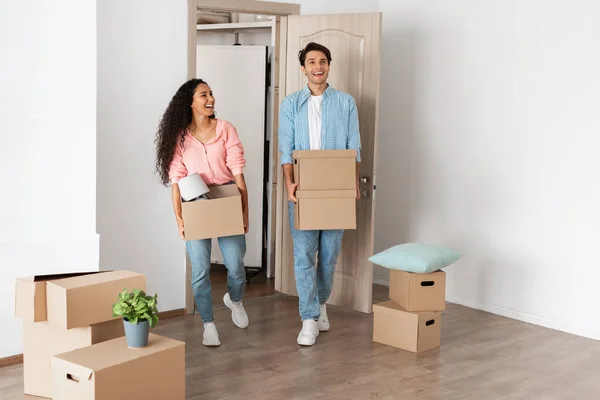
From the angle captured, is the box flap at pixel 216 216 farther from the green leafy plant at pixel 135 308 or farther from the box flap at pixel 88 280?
the green leafy plant at pixel 135 308

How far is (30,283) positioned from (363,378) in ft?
5.29

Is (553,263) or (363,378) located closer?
(363,378)

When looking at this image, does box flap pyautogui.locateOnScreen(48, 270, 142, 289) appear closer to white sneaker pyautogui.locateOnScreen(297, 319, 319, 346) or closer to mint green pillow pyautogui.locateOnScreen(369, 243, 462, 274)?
white sneaker pyautogui.locateOnScreen(297, 319, 319, 346)

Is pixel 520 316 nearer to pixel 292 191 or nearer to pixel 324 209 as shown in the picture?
pixel 324 209

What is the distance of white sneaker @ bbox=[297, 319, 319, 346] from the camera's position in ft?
13.6

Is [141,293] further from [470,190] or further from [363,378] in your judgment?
[470,190]

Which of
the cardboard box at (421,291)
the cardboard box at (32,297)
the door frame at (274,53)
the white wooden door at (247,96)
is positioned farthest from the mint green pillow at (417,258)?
the white wooden door at (247,96)

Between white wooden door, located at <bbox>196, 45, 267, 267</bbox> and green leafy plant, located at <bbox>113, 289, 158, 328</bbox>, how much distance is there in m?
3.07

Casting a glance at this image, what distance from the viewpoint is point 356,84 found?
488 cm

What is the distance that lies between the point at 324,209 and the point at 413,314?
0.75 metres

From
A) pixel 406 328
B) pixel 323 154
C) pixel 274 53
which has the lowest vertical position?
pixel 406 328

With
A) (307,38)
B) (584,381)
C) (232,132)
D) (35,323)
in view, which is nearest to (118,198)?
(232,132)

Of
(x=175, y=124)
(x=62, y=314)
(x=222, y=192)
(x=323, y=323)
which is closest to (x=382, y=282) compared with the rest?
(x=323, y=323)

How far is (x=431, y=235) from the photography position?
5.43 metres
